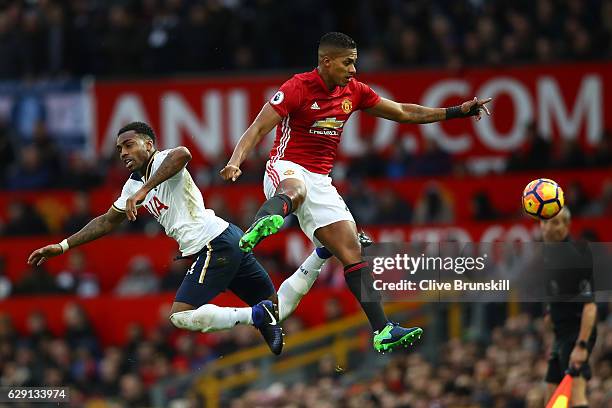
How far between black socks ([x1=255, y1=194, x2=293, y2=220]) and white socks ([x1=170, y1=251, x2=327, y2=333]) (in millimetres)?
1229

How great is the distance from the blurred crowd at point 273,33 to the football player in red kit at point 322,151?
27.0 ft

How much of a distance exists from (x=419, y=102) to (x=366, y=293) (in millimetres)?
8738

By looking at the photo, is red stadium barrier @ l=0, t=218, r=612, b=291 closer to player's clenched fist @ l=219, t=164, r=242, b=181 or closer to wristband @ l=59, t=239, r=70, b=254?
wristband @ l=59, t=239, r=70, b=254

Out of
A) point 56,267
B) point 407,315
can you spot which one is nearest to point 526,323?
point 407,315

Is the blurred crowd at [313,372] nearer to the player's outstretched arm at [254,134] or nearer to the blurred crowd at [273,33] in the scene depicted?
the blurred crowd at [273,33]

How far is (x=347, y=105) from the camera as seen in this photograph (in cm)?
1270

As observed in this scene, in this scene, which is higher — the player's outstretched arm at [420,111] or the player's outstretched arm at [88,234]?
the player's outstretched arm at [420,111]

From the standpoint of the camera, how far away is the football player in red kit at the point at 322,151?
12297 mm

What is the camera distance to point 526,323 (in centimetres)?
1773

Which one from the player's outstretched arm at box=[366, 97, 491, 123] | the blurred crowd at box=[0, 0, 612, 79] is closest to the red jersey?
the player's outstretched arm at box=[366, 97, 491, 123]

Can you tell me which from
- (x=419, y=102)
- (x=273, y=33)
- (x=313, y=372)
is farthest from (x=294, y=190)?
(x=273, y=33)

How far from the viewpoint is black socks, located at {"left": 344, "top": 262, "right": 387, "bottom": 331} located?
12.5m

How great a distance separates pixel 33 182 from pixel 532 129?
7731 millimetres

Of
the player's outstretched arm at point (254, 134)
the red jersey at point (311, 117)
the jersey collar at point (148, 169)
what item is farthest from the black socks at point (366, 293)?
the jersey collar at point (148, 169)
